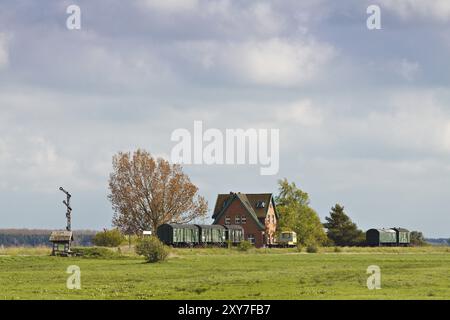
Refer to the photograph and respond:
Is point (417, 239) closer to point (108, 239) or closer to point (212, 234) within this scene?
point (212, 234)

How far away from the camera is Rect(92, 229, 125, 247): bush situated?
98062 millimetres

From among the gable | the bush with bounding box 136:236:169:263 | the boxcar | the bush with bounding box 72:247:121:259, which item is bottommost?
the bush with bounding box 72:247:121:259

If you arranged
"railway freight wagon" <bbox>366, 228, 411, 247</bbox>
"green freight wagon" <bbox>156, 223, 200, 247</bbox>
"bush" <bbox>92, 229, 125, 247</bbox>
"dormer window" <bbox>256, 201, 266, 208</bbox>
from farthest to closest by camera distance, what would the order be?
"railway freight wagon" <bbox>366, 228, 411, 247</bbox> → "dormer window" <bbox>256, 201, 266, 208</bbox> → "green freight wagon" <bbox>156, 223, 200, 247</bbox> → "bush" <bbox>92, 229, 125, 247</bbox>

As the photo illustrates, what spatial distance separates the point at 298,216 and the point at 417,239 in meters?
41.1

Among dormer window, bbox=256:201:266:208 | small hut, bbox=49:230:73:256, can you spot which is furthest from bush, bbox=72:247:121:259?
dormer window, bbox=256:201:266:208

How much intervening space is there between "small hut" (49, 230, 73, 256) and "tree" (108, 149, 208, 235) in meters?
29.6

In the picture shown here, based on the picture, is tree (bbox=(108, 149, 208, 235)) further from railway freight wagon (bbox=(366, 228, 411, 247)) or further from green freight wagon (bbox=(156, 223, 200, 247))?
railway freight wagon (bbox=(366, 228, 411, 247))

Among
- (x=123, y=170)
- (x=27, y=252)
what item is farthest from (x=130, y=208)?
(x=27, y=252)

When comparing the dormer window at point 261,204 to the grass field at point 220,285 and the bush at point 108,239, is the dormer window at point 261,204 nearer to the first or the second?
the bush at point 108,239

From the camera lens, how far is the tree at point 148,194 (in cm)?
10719

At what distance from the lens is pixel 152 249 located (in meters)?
65.1

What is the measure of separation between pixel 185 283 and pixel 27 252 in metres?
42.1

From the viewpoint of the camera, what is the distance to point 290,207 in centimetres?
12694

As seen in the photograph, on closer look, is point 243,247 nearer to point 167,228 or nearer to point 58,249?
point 167,228
